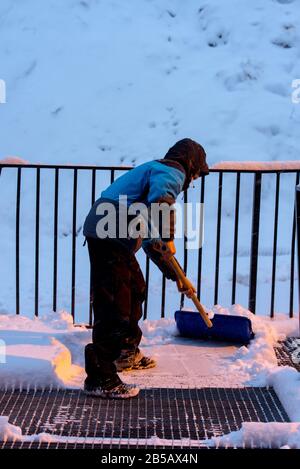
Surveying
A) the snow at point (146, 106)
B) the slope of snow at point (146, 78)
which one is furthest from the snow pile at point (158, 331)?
the slope of snow at point (146, 78)

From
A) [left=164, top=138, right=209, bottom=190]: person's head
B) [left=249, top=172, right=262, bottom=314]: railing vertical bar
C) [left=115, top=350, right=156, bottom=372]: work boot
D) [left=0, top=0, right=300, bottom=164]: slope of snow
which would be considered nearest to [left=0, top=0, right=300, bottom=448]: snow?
[left=0, top=0, right=300, bottom=164]: slope of snow

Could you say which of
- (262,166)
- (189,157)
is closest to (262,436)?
(189,157)

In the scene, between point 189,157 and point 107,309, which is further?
point 189,157

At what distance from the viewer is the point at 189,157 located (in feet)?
17.0

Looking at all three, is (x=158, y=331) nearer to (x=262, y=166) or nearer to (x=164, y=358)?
(x=164, y=358)

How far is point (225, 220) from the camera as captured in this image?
12969 millimetres

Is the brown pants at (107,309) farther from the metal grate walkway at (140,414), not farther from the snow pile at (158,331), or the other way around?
the snow pile at (158,331)

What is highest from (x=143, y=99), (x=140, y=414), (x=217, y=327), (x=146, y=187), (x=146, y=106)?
(x=143, y=99)

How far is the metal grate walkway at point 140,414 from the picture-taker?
4.38 metres

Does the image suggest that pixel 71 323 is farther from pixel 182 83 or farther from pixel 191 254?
pixel 182 83

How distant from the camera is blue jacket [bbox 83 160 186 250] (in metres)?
4.91

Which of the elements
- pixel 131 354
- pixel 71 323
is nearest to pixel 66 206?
pixel 71 323

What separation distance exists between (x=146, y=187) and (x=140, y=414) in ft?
4.42

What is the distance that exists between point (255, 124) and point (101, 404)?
10.9m
